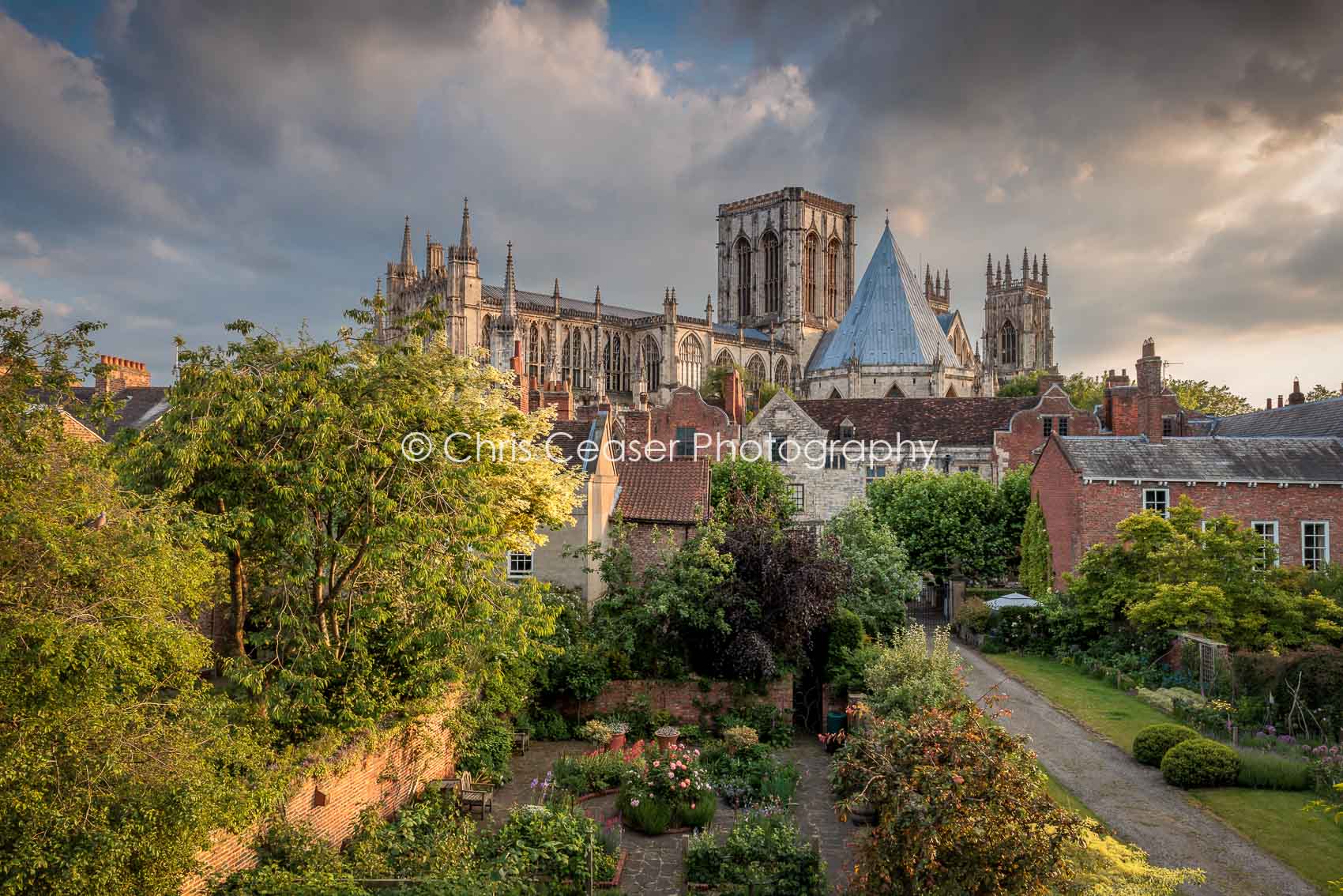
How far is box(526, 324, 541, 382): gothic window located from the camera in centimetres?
8025

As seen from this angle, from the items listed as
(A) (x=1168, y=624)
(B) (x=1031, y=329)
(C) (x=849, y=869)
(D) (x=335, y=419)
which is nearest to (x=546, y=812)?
(C) (x=849, y=869)

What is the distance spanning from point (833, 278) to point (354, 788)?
104 meters

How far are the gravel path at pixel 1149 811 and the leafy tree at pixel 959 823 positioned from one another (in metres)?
4.48

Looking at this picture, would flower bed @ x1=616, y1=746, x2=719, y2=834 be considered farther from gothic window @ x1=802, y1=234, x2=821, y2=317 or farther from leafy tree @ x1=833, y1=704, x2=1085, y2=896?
gothic window @ x1=802, y1=234, x2=821, y2=317

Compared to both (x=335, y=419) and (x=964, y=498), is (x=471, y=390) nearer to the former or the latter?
(x=335, y=419)

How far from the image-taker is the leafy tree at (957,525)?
37.0m

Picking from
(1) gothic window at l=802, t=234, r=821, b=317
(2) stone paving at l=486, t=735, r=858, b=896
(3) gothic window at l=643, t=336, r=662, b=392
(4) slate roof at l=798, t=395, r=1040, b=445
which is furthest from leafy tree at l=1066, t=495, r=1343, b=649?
(1) gothic window at l=802, t=234, r=821, b=317

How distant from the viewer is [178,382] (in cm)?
1320

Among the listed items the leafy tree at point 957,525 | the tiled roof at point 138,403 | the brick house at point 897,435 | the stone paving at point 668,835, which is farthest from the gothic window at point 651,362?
the stone paving at point 668,835

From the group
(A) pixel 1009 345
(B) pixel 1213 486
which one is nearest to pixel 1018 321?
(A) pixel 1009 345

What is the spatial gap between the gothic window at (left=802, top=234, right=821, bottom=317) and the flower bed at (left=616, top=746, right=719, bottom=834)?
94691 mm

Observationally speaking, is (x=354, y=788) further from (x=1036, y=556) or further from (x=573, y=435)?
(x=1036, y=556)

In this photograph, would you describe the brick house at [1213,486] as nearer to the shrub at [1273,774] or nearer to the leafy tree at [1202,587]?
the leafy tree at [1202,587]

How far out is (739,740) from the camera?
17.9m
